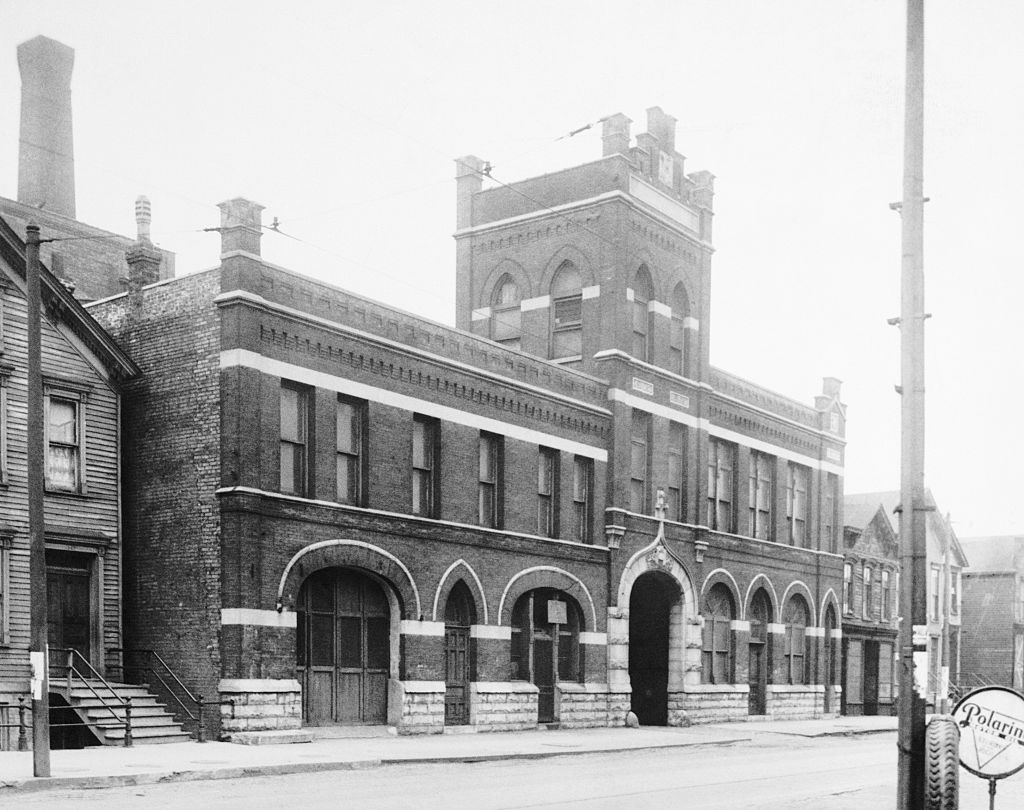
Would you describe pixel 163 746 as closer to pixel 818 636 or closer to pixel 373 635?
pixel 373 635

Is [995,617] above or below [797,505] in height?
below

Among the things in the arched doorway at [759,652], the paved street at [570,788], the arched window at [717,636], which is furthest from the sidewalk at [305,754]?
the arched doorway at [759,652]

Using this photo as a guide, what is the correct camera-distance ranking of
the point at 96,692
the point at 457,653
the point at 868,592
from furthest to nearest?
the point at 868,592 < the point at 457,653 < the point at 96,692

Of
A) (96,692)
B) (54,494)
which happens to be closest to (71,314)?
(54,494)

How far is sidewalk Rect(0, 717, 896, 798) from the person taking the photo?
17.2 m

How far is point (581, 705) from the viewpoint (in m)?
32.3

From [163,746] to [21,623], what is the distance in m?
3.50

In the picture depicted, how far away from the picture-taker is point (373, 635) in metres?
27.2

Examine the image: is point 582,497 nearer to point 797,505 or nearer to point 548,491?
point 548,491

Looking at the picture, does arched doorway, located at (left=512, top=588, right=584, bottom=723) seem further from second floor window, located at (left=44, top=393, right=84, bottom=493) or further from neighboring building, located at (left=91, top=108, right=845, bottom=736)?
second floor window, located at (left=44, top=393, right=84, bottom=493)

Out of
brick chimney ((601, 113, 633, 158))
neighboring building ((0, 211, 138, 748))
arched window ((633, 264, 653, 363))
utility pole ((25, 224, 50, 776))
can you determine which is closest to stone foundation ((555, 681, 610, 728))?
arched window ((633, 264, 653, 363))

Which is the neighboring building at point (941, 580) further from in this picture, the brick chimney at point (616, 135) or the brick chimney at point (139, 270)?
the brick chimney at point (139, 270)

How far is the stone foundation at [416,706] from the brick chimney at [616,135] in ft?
49.6

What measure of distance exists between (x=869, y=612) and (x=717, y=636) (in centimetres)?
1433
